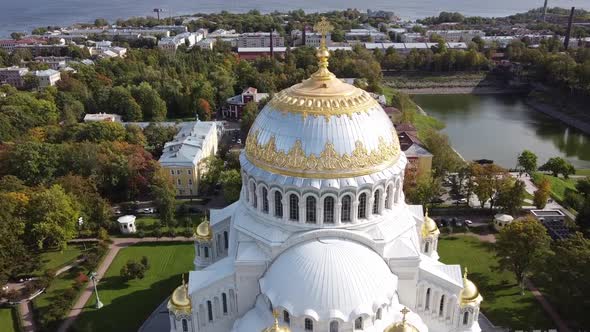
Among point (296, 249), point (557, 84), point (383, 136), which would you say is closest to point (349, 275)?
point (296, 249)

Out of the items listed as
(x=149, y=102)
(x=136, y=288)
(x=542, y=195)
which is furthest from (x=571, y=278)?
(x=149, y=102)

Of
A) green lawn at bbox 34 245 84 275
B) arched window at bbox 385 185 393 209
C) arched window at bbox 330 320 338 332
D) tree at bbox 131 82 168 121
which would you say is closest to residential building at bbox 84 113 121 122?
tree at bbox 131 82 168 121

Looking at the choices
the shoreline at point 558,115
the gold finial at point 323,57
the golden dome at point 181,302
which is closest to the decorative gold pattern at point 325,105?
the gold finial at point 323,57

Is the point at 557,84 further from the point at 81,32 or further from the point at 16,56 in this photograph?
the point at 81,32

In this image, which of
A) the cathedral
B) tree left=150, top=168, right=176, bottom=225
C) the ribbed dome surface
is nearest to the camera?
the ribbed dome surface

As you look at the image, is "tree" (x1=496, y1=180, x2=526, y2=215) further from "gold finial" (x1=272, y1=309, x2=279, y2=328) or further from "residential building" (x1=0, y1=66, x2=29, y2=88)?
"residential building" (x1=0, y1=66, x2=29, y2=88)

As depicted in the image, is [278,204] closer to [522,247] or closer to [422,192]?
[522,247]
